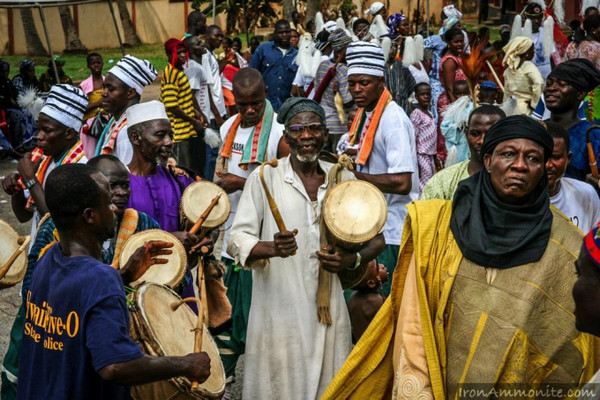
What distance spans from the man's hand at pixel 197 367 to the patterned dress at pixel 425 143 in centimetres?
622

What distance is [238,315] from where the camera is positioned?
6145 mm

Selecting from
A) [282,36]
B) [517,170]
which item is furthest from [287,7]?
[517,170]

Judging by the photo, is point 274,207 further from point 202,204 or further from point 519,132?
point 519,132

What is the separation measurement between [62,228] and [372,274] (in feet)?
7.67

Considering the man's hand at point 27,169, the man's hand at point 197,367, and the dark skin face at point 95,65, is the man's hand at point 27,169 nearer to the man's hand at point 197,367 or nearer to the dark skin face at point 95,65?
the man's hand at point 197,367

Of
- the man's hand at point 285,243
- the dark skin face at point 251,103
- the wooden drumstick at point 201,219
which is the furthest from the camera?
the dark skin face at point 251,103

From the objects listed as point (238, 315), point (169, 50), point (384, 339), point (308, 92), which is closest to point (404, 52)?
point (308, 92)

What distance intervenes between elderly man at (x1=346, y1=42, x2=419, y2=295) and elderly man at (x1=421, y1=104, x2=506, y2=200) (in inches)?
18.7

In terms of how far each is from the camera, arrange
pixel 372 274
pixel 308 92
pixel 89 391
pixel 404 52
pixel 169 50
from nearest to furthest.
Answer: pixel 89 391
pixel 372 274
pixel 169 50
pixel 308 92
pixel 404 52

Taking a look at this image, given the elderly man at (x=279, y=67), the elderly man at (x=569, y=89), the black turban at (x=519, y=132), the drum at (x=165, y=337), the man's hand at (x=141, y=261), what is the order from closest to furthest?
the drum at (x=165, y=337), the black turban at (x=519, y=132), the man's hand at (x=141, y=261), the elderly man at (x=569, y=89), the elderly man at (x=279, y=67)

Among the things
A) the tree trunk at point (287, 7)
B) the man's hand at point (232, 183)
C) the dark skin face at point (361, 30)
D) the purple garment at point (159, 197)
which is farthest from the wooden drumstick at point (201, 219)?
the tree trunk at point (287, 7)

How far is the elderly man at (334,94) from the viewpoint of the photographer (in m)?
11.1

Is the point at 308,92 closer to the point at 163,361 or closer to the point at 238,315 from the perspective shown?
the point at 238,315

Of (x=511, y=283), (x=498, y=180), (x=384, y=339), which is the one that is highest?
(x=498, y=180)
